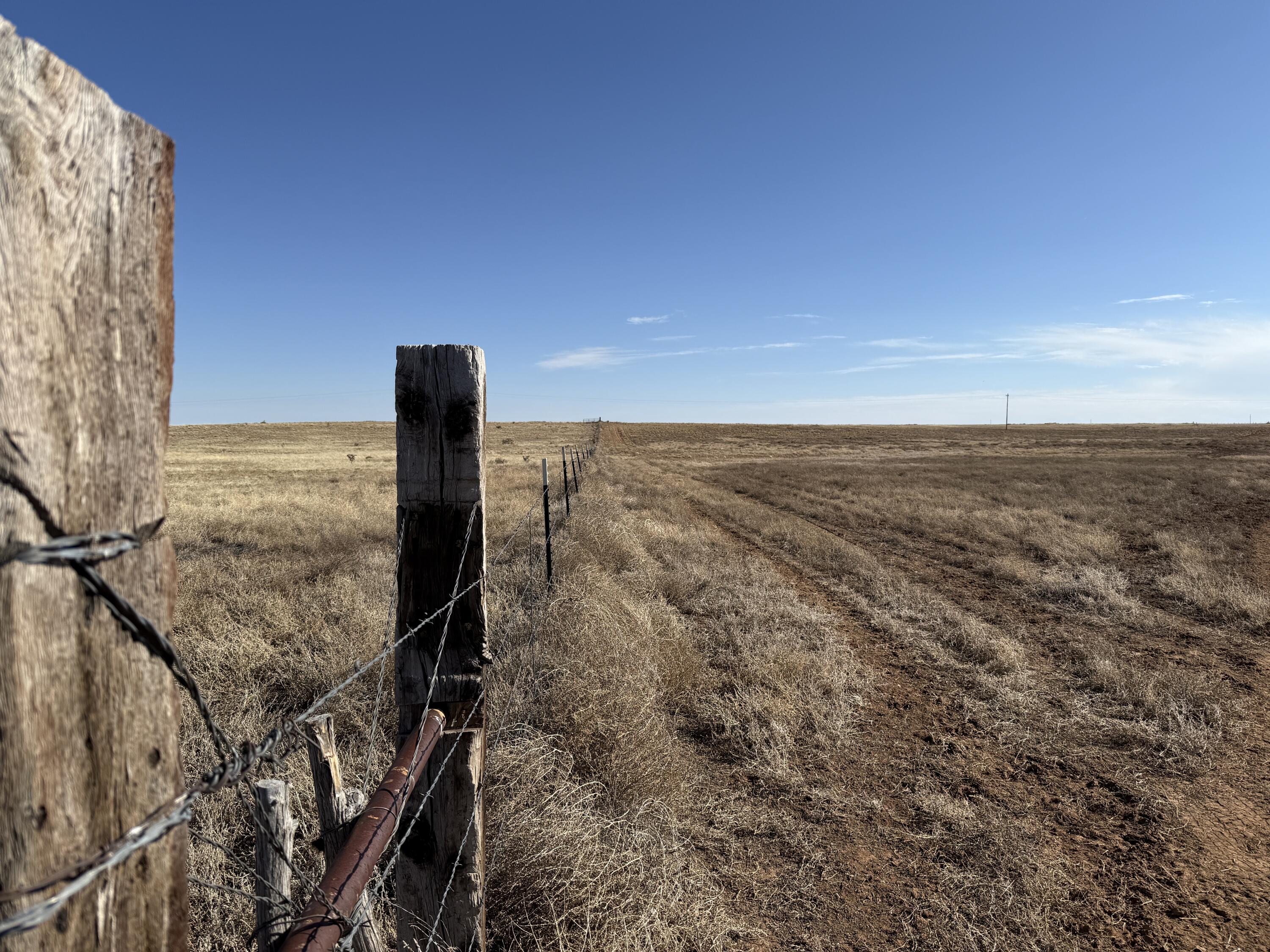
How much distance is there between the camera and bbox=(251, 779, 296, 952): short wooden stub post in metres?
1.72

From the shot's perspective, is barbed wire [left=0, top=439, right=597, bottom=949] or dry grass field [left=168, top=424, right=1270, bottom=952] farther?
dry grass field [left=168, top=424, right=1270, bottom=952]

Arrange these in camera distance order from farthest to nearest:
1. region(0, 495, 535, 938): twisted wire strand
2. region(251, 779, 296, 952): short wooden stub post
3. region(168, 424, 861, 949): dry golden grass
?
region(168, 424, 861, 949): dry golden grass, region(251, 779, 296, 952): short wooden stub post, region(0, 495, 535, 938): twisted wire strand

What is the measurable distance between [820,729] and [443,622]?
11.8 feet

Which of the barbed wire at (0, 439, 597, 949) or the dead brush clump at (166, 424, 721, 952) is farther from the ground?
the barbed wire at (0, 439, 597, 949)

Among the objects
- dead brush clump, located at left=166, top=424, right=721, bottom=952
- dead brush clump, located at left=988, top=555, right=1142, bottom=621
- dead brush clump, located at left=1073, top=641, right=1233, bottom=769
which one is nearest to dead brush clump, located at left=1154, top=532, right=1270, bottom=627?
dead brush clump, located at left=988, top=555, right=1142, bottom=621

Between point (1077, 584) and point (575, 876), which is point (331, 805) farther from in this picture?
point (1077, 584)

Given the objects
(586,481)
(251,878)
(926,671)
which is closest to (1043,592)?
(926,671)

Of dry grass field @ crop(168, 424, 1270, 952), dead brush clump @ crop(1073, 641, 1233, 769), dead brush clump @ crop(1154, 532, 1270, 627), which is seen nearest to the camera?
dry grass field @ crop(168, 424, 1270, 952)

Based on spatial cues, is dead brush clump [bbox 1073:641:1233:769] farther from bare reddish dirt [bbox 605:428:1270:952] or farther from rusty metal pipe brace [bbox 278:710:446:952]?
rusty metal pipe brace [bbox 278:710:446:952]

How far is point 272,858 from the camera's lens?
177 centimetres

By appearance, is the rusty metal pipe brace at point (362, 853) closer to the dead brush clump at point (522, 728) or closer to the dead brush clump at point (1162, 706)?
the dead brush clump at point (522, 728)

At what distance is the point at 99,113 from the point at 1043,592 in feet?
31.4

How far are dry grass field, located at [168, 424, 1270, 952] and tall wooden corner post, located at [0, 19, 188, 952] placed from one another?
186 cm

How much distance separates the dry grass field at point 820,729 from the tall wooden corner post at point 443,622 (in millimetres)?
524
